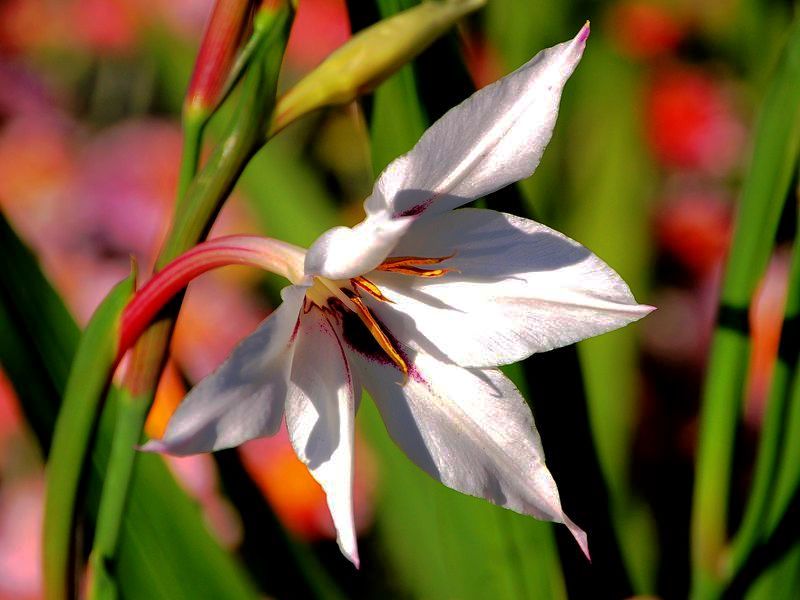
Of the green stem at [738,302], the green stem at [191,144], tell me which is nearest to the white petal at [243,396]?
the green stem at [191,144]

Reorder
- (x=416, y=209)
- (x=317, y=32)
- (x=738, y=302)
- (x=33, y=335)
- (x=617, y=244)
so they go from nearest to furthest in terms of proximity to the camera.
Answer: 1. (x=416, y=209)
2. (x=33, y=335)
3. (x=738, y=302)
4. (x=617, y=244)
5. (x=317, y=32)

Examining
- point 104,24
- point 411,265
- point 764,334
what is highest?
point 104,24

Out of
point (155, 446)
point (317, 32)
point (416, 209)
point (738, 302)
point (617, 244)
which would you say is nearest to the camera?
point (155, 446)

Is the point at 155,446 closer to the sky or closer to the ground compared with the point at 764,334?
closer to the sky

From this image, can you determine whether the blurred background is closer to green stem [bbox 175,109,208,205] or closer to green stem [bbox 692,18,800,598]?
green stem [bbox 692,18,800,598]

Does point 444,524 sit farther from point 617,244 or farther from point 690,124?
point 690,124

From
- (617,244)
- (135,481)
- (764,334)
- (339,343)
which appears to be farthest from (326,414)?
(764,334)

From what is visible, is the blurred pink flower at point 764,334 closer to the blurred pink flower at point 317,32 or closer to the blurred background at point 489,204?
the blurred background at point 489,204

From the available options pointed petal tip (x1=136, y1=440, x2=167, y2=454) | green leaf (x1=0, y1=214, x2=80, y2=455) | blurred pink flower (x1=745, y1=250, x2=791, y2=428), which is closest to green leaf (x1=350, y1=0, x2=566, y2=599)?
green leaf (x1=0, y1=214, x2=80, y2=455)
